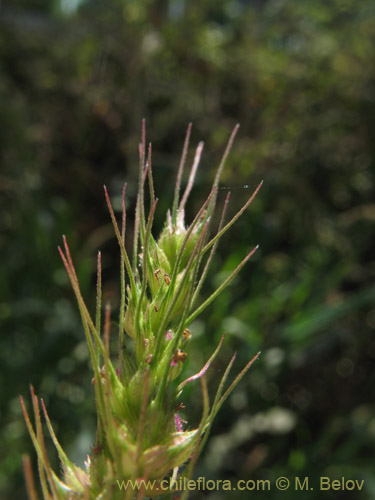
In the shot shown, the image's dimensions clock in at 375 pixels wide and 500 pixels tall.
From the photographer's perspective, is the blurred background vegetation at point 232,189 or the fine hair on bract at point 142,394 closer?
the fine hair on bract at point 142,394

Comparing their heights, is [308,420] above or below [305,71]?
below

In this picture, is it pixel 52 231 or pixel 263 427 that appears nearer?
pixel 263 427

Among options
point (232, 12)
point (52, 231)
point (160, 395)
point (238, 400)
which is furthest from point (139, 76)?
point (160, 395)

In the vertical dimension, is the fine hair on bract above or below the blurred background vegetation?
above

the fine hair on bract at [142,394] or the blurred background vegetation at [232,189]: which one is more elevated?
the fine hair on bract at [142,394]

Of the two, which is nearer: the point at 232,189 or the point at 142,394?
the point at 142,394

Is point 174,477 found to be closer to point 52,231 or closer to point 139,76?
point 52,231

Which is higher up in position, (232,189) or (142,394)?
(142,394)

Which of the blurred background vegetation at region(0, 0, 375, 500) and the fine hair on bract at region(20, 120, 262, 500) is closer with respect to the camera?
the fine hair on bract at region(20, 120, 262, 500)
